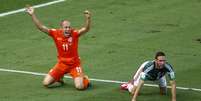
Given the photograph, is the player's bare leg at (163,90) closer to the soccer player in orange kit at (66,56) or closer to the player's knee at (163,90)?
the player's knee at (163,90)

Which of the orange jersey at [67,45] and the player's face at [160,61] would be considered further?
the orange jersey at [67,45]

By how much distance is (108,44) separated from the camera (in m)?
24.3

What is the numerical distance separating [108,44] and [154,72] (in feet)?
20.5

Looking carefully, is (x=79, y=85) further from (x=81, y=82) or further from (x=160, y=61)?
(x=160, y=61)

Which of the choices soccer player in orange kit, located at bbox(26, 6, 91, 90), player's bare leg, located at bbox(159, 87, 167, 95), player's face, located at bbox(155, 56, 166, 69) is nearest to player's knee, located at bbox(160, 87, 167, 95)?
player's bare leg, located at bbox(159, 87, 167, 95)

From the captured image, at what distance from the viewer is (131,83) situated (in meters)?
18.9

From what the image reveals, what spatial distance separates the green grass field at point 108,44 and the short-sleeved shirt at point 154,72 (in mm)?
580

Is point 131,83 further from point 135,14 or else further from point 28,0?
point 28,0

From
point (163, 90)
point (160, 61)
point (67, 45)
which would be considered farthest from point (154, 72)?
point (67, 45)

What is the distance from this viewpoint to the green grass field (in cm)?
1904

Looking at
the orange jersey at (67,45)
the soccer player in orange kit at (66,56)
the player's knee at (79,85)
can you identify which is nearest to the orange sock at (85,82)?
the soccer player in orange kit at (66,56)

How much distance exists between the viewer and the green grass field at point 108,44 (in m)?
19.0

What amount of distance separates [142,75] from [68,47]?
2.44 metres

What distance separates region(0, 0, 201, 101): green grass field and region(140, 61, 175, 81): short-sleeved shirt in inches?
22.8
